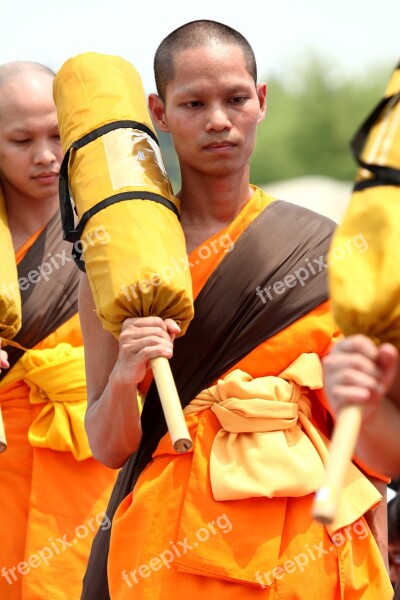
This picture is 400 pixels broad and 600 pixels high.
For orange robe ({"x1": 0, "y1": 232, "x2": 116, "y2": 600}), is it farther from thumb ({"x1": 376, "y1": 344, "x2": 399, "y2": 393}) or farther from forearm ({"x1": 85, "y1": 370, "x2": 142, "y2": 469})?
thumb ({"x1": 376, "y1": 344, "x2": 399, "y2": 393})

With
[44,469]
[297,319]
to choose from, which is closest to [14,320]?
[44,469]

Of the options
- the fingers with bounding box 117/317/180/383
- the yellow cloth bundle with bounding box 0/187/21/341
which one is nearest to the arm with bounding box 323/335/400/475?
the fingers with bounding box 117/317/180/383

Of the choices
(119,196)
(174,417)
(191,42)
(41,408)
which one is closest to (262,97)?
(191,42)

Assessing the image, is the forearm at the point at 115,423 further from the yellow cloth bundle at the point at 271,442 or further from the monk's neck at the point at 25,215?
the monk's neck at the point at 25,215

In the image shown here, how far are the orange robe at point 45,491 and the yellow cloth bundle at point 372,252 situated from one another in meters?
2.90

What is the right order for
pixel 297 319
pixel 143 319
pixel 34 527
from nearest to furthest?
pixel 143 319 < pixel 297 319 < pixel 34 527

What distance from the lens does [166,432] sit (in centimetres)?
432

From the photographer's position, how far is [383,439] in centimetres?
321

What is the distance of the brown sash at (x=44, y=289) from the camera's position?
5.93 m

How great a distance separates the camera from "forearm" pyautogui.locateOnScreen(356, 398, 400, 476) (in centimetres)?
320

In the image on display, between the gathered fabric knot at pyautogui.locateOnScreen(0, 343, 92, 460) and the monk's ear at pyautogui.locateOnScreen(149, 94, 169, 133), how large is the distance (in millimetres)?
1562

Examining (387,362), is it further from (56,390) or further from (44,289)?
(44,289)

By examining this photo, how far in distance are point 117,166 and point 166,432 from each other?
87cm

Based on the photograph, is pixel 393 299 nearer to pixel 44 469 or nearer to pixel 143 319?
pixel 143 319
